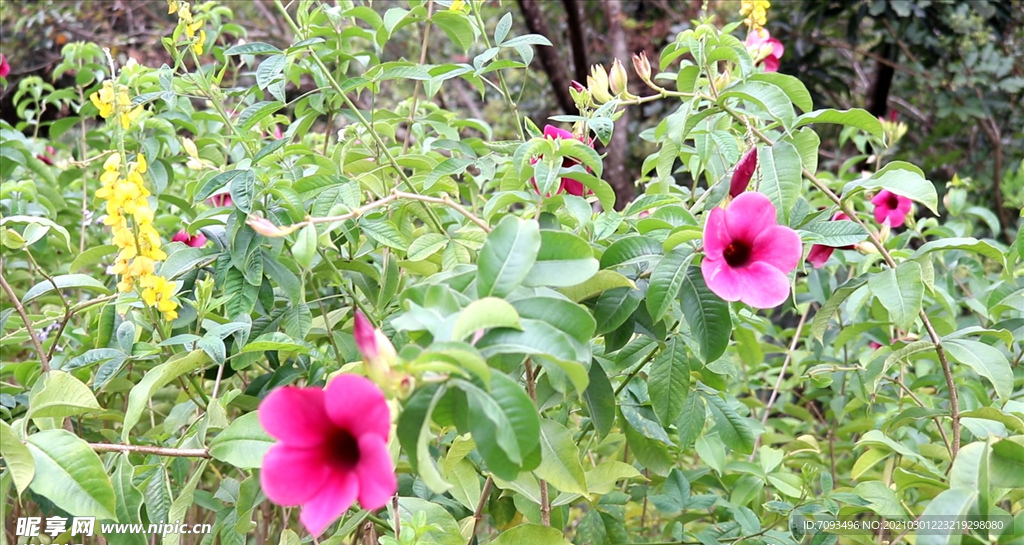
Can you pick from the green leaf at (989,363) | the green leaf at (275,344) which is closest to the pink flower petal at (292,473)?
the green leaf at (275,344)

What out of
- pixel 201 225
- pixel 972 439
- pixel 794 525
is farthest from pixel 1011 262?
pixel 201 225

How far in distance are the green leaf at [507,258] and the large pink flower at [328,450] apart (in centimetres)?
16

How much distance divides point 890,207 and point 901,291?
84cm

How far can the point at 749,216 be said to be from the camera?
0.85 m

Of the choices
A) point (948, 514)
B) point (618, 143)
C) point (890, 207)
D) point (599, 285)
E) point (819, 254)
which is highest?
point (599, 285)

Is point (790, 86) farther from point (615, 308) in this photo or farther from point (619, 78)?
point (615, 308)

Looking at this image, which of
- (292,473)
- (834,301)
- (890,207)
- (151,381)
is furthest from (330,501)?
(890,207)

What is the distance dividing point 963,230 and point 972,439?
0.80 meters

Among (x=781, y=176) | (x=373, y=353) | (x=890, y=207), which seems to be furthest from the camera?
(x=890, y=207)

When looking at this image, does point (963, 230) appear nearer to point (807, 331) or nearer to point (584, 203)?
point (807, 331)

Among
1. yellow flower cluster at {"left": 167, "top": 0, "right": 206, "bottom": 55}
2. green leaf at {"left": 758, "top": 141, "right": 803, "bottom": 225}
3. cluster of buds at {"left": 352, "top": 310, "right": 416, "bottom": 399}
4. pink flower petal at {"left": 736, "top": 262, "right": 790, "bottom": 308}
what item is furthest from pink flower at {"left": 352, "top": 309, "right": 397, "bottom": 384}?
yellow flower cluster at {"left": 167, "top": 0, "right": 206, "bottom": 55}

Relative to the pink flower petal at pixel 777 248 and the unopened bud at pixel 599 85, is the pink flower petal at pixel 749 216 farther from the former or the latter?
the unopened bud at pixel 599 85

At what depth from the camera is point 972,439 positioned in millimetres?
1291

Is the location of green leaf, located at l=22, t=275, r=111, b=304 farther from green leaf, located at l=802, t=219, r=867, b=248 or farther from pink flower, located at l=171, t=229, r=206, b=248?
green leaf, located at l=802, t=219, r=867, b=248
